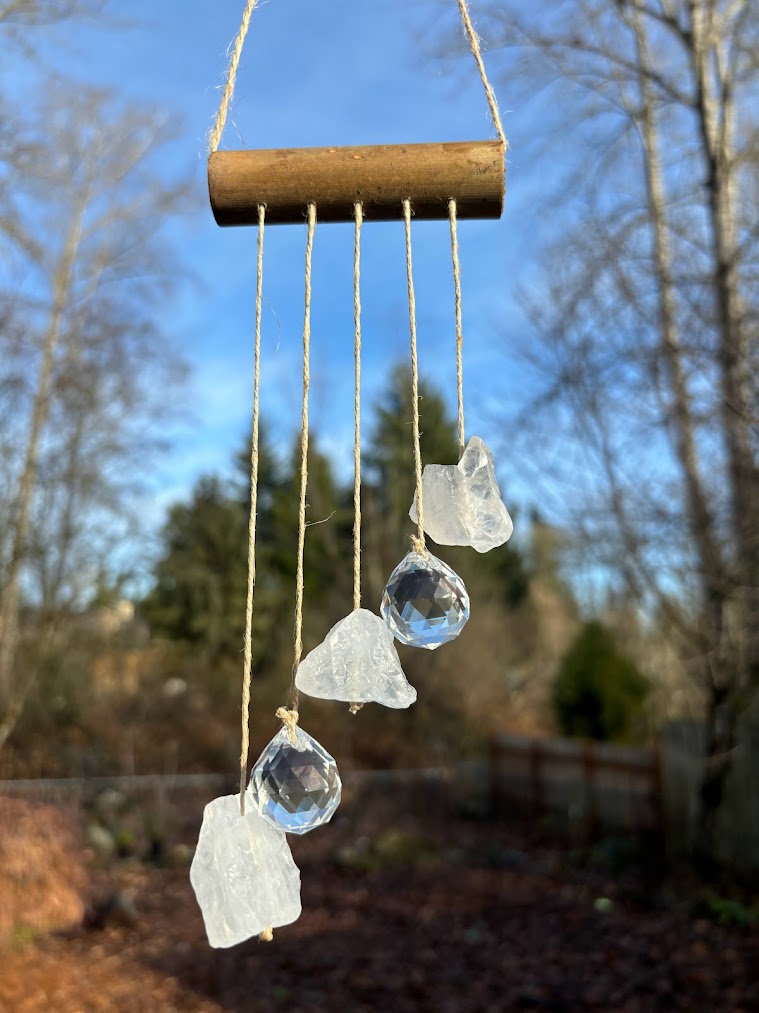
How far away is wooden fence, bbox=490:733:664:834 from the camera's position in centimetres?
620

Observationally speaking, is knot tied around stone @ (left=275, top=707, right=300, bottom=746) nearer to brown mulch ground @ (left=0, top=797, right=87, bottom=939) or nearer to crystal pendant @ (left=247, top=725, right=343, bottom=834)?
crystal pendant @ (left=247, top=725, right=343, bottom=834)

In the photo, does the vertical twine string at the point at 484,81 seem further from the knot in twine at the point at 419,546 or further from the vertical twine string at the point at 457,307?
the knot in twine at the point at 419,546

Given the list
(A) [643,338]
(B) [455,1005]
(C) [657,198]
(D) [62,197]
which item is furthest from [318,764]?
(D) [62,197]

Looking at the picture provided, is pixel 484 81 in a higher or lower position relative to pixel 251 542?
higher

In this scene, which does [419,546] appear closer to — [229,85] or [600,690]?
[229,85]

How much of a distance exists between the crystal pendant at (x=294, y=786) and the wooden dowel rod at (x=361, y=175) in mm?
495

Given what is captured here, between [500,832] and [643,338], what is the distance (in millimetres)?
4377

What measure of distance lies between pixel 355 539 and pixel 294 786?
22 centimetres


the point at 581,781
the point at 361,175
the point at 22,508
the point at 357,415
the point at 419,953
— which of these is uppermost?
the point at 22,508

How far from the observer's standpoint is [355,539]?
0.79m

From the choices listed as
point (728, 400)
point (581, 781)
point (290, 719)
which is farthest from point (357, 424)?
point (581, 781)

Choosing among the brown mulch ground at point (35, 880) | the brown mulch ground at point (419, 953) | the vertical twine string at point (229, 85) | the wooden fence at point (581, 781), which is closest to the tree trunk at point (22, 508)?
the brown mulch ground at point (35, 880)

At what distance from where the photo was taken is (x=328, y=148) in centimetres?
84

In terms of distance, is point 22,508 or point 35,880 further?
point 22,508
